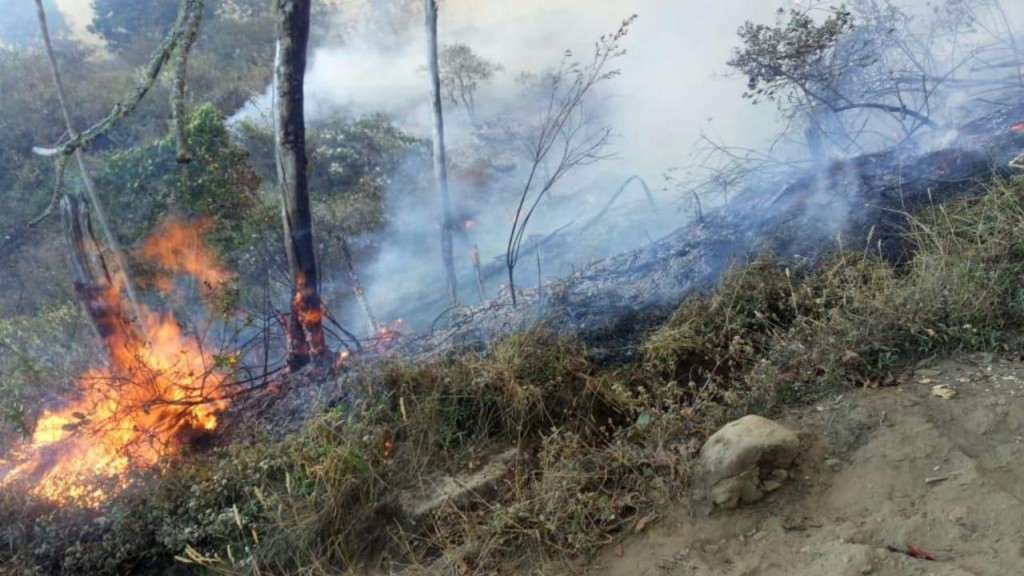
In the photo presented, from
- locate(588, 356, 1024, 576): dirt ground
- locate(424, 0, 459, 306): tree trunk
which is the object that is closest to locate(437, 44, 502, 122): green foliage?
locate(424, 0, 459, 306): tree trunk

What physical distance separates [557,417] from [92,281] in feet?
11.0

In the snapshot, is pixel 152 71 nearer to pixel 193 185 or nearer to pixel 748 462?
pixel 748 462

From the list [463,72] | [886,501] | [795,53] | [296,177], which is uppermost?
[463,72]

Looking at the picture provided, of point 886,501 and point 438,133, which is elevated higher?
point 438,133

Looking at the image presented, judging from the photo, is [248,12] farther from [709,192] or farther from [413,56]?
[709,192]

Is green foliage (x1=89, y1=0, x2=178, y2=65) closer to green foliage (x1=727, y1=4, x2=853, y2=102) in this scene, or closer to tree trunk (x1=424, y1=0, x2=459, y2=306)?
tree trunk (x1=424, y1=0, x2=459, y2=306)

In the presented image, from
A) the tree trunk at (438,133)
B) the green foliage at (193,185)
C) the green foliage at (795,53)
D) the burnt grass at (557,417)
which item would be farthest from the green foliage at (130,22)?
the burnt grass at (557,417)

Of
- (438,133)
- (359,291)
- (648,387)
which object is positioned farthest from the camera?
(438,133)

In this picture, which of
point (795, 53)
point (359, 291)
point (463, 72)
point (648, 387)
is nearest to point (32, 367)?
point (359, 291)

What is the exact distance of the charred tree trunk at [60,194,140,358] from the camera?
4055 mm

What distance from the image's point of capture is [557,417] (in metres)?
3.51

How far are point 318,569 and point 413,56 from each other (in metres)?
16.3

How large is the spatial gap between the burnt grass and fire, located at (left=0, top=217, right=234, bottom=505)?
0.17 m

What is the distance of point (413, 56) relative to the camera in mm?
17000
